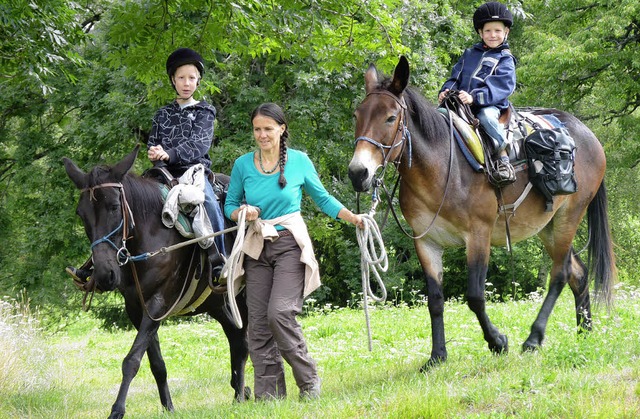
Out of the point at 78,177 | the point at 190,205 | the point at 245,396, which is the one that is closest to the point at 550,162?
the point at 190,205

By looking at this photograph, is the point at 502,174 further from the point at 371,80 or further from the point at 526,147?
the point at 371,80

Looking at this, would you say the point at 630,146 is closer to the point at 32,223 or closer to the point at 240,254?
the point at 32,223

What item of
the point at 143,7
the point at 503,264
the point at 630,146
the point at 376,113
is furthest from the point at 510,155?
the point at 503,264

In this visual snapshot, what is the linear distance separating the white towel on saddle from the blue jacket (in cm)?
231

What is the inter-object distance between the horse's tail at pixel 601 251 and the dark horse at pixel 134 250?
13.2 feet

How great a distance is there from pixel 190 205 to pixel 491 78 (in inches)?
104

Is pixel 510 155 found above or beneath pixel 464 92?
beneath

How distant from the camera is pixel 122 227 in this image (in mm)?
5492

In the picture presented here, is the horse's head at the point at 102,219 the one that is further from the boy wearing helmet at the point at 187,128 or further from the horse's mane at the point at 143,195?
the boy wearing helmet at the point at 187,128

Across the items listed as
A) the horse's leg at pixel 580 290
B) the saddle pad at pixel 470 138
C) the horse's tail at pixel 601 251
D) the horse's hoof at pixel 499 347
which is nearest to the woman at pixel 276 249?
the saddle pad at pixel 470 138

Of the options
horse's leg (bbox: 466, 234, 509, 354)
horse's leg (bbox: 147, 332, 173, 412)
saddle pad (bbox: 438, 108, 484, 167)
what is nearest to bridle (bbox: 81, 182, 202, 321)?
horse's leg (bbox: 147, 332, 173, 412)

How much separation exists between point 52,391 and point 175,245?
11.0 feet

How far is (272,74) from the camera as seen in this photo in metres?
18.6

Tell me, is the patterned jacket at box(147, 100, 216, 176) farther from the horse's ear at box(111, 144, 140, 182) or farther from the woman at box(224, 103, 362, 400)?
the woman at box(224, 103, 362, 400)
